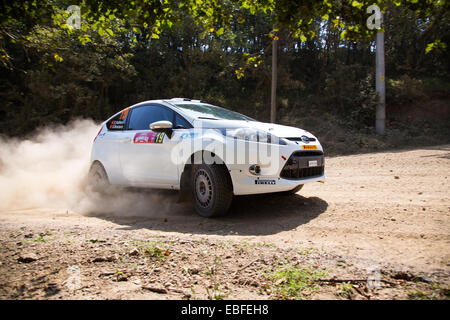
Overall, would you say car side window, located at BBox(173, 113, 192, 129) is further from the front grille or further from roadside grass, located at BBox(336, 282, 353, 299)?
roadside grass, located at BBox(336, 282, 353, 299)

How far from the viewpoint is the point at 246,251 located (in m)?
3.33

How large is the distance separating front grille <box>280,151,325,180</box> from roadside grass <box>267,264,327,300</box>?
1744 millimetres

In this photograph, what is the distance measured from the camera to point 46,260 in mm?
3209

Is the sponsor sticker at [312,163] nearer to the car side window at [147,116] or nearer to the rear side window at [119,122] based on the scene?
the car side window at [147,116]

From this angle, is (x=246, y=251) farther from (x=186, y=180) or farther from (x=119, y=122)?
(x=119, y=122)

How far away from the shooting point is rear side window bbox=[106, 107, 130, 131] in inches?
249

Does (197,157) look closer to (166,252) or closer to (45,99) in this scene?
(166,252)

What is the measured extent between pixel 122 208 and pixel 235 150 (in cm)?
264

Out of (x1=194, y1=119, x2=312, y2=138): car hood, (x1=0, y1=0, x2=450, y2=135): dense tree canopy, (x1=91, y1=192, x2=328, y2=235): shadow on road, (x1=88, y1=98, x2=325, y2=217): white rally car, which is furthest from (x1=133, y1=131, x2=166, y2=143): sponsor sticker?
(x1=0, y1=0, x2=450, y2=135): dense tree canopy

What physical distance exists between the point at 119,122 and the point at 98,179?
1219 millimetres

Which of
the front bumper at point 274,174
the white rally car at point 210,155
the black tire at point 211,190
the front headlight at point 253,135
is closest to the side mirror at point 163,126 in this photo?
the white rally car at point 210,155

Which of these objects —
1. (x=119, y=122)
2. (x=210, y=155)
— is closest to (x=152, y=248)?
(x=210, y=155)

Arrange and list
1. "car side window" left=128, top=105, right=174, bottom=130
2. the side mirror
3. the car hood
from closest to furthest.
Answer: the car hood
the side mirror
"car side window" left=128, top=105, right=174, bottom=130
